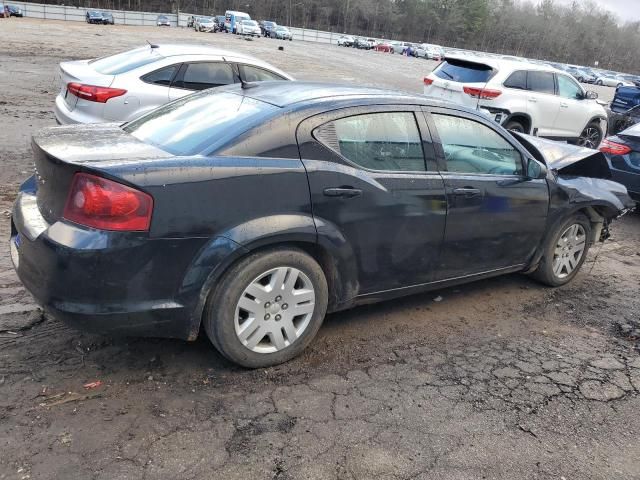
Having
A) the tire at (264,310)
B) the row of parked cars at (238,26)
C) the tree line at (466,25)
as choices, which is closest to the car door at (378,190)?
the tire at (264,310)

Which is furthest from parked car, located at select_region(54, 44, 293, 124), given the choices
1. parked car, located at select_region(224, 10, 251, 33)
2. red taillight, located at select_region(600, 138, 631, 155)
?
parked car, located at select_region(224, 10, 251, 33)

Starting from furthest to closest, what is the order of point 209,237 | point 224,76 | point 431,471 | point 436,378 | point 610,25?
point 610,25 < point 224,76 < point 436,378 < point 209,237 < point 431,471

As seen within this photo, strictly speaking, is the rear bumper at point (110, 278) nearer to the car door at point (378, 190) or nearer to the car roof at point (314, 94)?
the car door at point (378, 190)

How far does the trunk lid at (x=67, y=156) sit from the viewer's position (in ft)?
9.76

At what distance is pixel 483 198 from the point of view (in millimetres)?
4125

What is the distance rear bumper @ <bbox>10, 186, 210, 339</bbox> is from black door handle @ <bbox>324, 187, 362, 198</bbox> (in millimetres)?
853

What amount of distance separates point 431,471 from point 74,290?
6.48ft

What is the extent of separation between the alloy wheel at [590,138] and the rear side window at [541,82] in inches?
57.2

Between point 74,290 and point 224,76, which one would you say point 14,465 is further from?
point 224,76

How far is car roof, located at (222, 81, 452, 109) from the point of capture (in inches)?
144

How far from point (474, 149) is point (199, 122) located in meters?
2.01

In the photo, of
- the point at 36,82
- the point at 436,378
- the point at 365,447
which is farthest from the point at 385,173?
the point at 36,82

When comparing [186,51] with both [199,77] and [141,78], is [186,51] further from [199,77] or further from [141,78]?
[141,78]

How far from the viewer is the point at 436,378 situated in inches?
138
